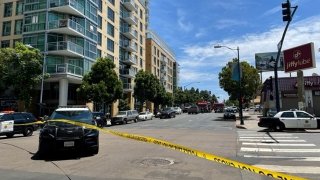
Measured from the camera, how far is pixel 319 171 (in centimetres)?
992

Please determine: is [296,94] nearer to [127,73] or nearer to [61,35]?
[127,73]

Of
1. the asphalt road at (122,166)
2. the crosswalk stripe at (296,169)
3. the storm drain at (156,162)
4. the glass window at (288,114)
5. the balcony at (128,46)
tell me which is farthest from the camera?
the balcony at (128,46)

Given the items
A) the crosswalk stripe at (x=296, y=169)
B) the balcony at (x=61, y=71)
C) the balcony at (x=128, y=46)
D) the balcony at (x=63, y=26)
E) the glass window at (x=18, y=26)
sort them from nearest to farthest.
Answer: the crosswalk stripe at (x=296, y=169) → the balcony at (x=61, y=71) → the balcony at (x=63, y=26) → the glass window at (x=18, y=26) → the balcony at (x=128, y=46)

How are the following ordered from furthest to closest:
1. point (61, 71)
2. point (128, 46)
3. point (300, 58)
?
point (128, 46)
point (300, 58)
point (61, 71)

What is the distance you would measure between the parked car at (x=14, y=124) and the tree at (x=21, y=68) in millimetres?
12670

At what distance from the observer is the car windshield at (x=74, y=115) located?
1377 cm

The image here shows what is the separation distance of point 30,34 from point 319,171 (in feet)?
132

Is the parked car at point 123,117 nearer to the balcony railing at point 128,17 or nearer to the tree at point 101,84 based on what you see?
the tree at point 101,84

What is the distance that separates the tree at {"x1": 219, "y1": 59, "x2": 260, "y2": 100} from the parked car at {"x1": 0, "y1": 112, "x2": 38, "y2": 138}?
33217 millimetres

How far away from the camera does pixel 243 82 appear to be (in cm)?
5291

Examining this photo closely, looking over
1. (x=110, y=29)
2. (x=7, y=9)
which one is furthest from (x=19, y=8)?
(x=110, y=29)

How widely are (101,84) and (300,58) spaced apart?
80.4ft

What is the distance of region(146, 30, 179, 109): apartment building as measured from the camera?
294 ft

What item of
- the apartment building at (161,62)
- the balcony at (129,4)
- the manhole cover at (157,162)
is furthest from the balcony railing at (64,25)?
the apartment building at (161,62)
